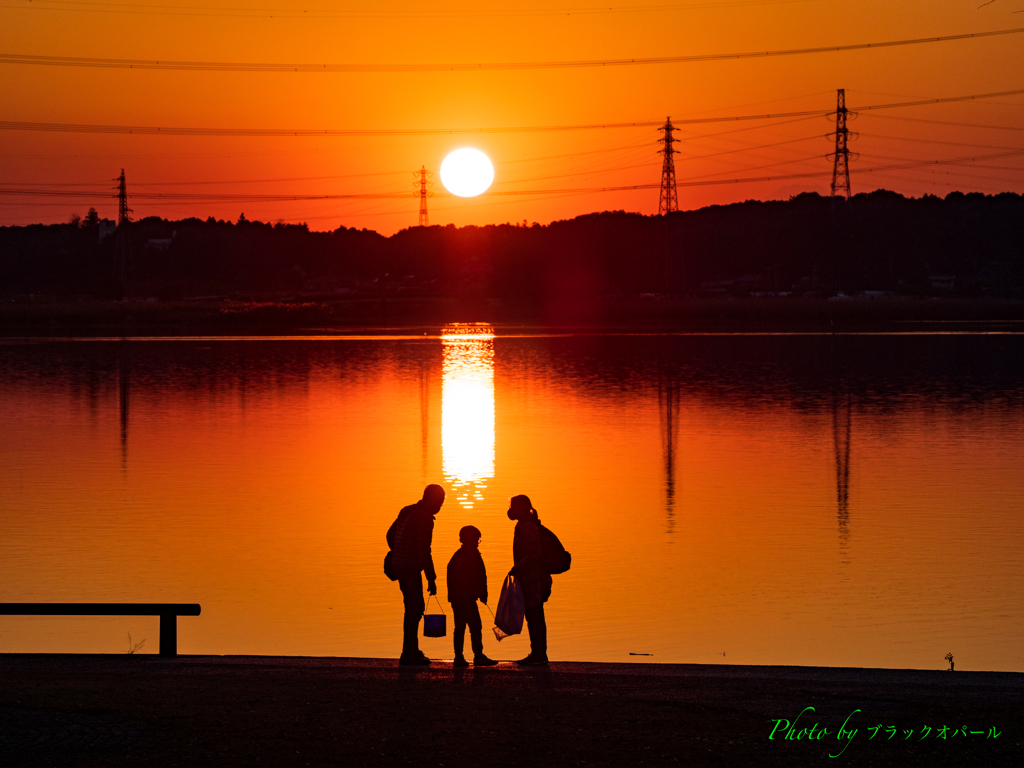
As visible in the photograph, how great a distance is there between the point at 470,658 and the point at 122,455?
20.9m

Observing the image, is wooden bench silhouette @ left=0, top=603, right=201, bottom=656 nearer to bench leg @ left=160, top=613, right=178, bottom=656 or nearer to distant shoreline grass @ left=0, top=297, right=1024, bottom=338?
bench leg @ left=160, top=613, right=178, bottom=656

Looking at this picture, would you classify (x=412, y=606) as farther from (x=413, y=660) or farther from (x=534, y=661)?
(x=534, y=661)

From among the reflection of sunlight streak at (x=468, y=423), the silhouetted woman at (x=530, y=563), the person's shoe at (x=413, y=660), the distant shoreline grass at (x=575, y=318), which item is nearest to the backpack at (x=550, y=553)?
the silhouetted woman at (x=530, y=563)

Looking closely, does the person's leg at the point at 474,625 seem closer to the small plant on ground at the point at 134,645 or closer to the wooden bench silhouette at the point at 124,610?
the wooden bench silhouette at the point at 124,610

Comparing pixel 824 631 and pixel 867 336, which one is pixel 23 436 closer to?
pixel 824 631

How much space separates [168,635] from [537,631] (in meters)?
3.57

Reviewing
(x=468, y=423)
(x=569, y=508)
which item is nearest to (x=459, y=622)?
(x=569, y=508)

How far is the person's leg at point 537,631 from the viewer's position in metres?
12.4

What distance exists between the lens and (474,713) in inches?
408

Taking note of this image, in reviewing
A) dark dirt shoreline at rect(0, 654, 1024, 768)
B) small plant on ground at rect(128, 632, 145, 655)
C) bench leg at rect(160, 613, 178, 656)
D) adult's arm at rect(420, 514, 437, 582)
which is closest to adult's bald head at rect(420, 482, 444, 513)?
adult's arm at rect(420, 514, 437, 582)

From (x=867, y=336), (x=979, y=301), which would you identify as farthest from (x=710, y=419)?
(x=979, y=301)

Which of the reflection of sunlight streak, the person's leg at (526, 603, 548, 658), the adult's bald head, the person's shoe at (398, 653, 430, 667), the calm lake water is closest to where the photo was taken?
the person's shoe at (398, 653, 430, 667)

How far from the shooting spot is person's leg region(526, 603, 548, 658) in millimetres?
12438

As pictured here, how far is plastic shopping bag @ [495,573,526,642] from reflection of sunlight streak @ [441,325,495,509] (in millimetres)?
12211
